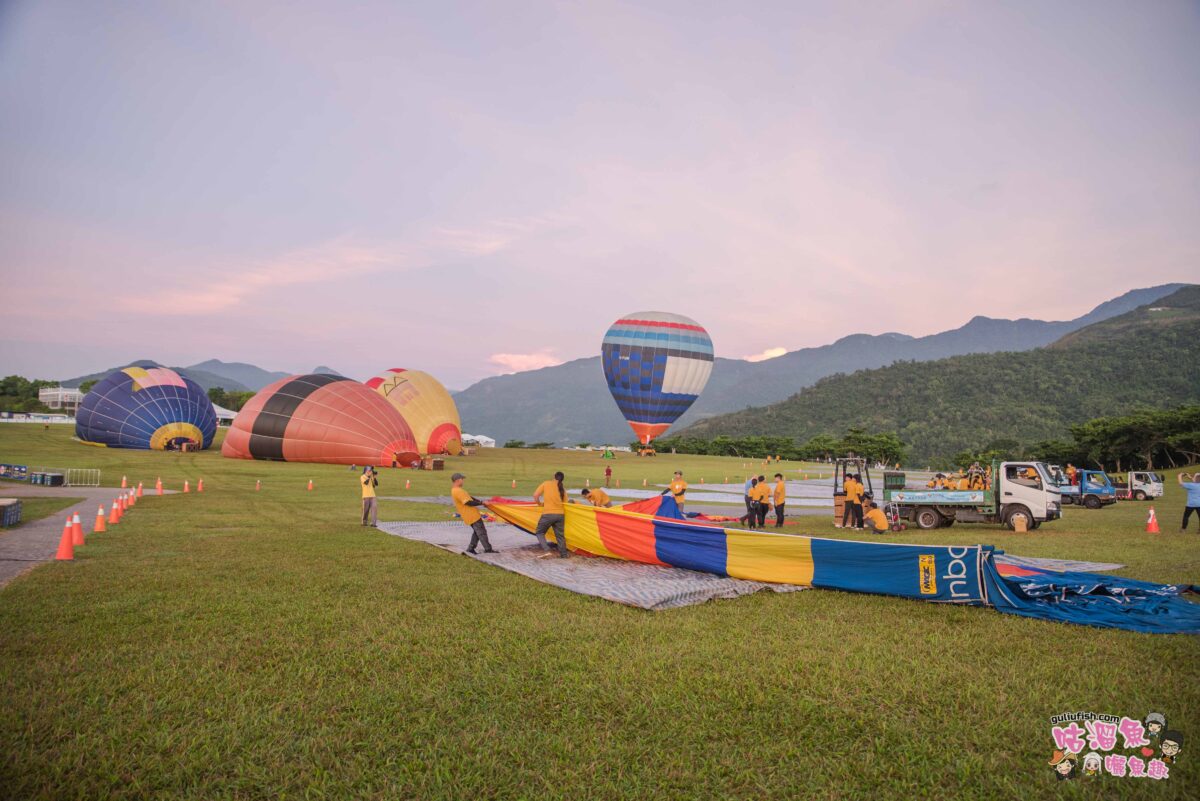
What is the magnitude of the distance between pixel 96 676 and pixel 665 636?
502cm

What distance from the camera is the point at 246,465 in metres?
35.0

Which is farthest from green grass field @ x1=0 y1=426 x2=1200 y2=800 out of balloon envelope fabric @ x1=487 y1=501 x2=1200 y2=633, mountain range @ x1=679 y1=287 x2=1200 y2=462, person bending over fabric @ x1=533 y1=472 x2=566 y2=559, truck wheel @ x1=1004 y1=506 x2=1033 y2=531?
mountain range @ x1=679 y1=287 x2=1200 y2=462

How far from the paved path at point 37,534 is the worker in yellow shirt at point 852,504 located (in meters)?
17.0

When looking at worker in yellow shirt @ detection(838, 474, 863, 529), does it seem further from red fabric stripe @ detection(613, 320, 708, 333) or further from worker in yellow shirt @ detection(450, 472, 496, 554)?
red fabric stripe @ detection(613, 320, 708, 333)

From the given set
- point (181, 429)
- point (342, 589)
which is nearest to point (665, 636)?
point (342, 589)

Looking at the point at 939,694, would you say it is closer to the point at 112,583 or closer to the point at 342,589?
the point at 342,589

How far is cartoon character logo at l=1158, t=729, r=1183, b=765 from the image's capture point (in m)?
4.63

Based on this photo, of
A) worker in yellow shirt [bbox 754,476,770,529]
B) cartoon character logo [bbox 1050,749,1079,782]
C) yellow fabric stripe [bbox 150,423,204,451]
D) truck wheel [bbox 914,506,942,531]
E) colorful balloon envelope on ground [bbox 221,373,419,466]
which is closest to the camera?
cartoon character logo [bbox 1050,749,1079,782]

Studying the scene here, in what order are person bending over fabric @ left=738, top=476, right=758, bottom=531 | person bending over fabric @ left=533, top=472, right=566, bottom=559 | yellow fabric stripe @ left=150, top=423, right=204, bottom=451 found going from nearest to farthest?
person bending over fabric @ left=533, top=472, right=566, bottom=559 → person bending over fabric @ left=738, top=476, right=758, bottom=531 → yellow fabric stripe @ left=150, top=423, right=204, bottom=451

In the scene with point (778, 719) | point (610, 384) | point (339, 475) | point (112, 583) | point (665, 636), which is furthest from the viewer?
point (610, 384)

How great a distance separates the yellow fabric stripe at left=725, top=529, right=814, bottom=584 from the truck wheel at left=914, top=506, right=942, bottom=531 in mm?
11410

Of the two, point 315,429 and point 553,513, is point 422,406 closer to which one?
point 315,429

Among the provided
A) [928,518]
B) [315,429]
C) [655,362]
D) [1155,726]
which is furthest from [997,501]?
[655,362]

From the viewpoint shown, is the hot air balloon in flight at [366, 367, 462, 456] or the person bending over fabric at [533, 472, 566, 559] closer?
the person bending over fabric at [533, 472, 566, 559]
